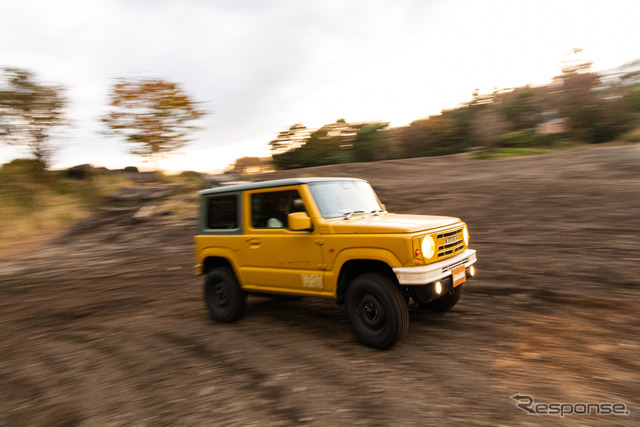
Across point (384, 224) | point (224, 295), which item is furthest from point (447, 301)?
point (224, 295)

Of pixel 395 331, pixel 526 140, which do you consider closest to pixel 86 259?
pixel 395 331

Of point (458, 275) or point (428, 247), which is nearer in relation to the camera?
point (428, 247)

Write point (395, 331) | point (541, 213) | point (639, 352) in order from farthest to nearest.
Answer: point (541, 213), point (395, 331), point (639, 352)

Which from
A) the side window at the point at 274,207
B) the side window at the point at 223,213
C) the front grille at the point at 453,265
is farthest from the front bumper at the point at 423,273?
the side window at the point at 223,213

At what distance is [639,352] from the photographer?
3996mm

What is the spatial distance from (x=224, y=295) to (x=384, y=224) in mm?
2814

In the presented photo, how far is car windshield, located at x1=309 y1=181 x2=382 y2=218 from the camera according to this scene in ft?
16.4

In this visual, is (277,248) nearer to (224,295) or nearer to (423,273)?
(224,295)

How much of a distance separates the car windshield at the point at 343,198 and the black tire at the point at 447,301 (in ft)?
4.79

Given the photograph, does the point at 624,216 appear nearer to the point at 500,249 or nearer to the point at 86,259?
the point at 500,249

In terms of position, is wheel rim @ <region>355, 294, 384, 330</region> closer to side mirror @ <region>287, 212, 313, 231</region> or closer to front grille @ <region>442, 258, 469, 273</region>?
front grille @ <region>442, 258, 469, 273</region>

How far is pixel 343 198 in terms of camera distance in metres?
5.25

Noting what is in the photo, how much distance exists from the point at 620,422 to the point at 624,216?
750 centimetres

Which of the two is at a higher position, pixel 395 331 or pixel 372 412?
pixel 395 331
